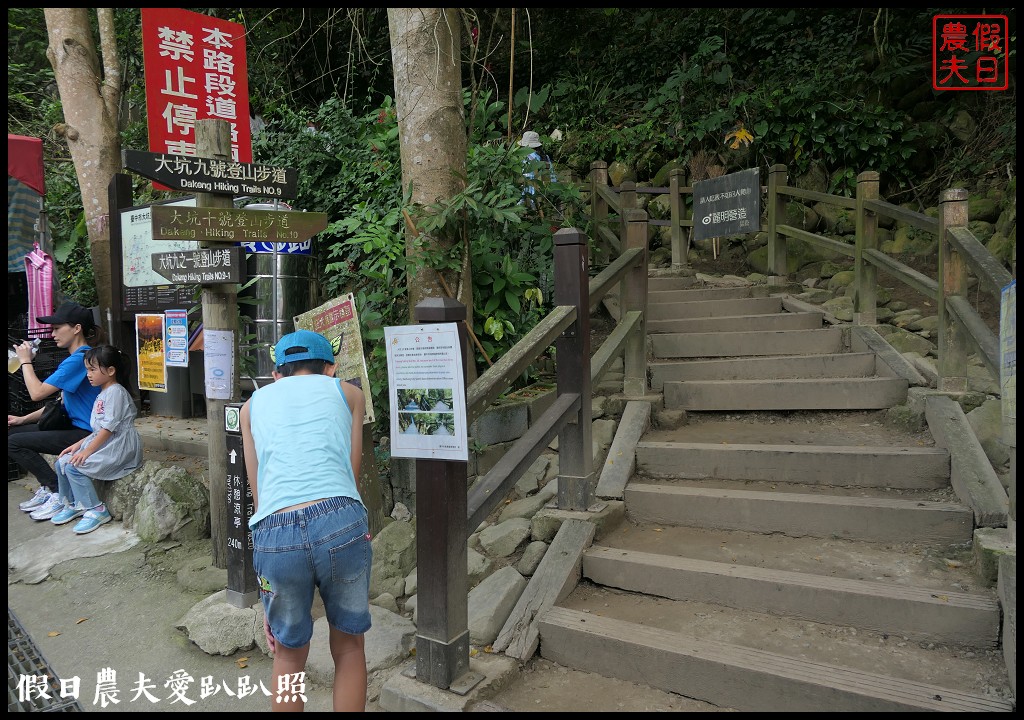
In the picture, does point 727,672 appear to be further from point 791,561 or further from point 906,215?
point 906,215

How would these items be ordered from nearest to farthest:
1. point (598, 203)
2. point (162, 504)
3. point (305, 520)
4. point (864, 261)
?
point (305, 520) → point (162, 504) → point (864, 261) → point (598, 203)

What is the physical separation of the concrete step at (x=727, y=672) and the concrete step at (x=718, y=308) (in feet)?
11.8

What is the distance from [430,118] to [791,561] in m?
3.57

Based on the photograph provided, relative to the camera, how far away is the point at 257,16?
10.2 m

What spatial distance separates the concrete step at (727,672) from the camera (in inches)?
99.1

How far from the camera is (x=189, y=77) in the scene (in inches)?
238

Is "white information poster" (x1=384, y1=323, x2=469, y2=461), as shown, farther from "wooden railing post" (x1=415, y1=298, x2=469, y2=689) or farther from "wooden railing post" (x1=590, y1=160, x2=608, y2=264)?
"wooden railing post" (x1=590, y1=160, x2=608, y2=264)

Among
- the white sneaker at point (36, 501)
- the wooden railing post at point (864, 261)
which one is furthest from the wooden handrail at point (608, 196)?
the white sneaker at point (36, 501)

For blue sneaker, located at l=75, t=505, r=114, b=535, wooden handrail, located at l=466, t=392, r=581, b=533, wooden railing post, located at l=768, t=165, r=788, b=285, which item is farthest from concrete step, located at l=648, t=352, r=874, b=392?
blue sneaker, located at l=75, t=505, r=114, b=535

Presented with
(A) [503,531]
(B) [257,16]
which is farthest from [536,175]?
(B) [257,16]

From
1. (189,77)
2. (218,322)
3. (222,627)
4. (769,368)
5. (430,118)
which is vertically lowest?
(222,627)

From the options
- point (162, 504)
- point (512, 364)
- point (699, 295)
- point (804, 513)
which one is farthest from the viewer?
point (699, 295)

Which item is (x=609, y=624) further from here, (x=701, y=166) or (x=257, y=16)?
(x=257, y=16)

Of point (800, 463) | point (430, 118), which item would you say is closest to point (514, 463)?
point (800, 463)
